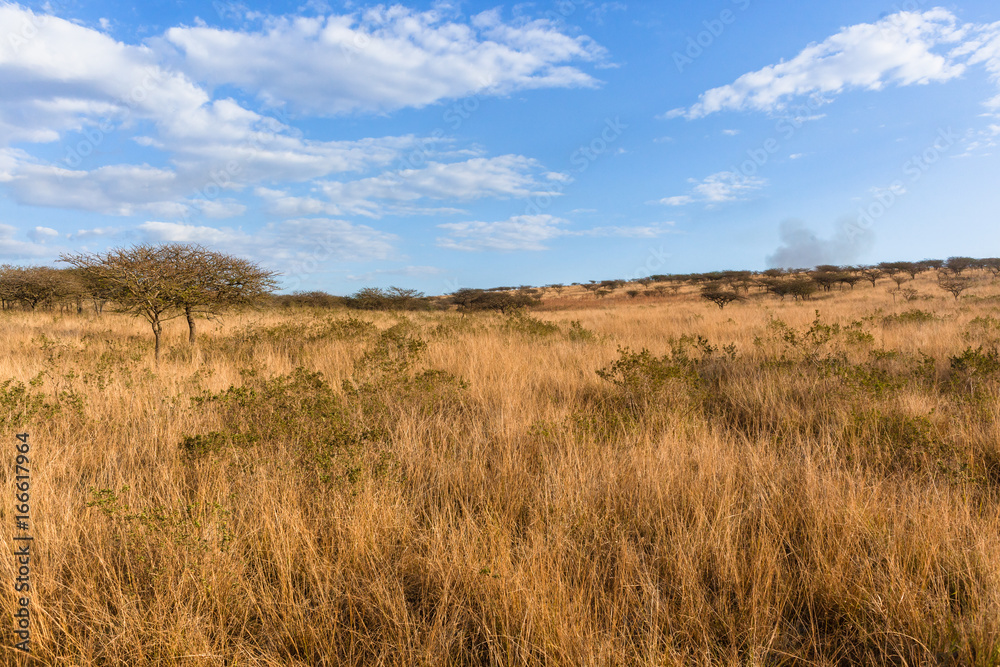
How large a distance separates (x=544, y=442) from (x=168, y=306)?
1072 centimetres

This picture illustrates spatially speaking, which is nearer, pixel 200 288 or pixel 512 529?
pixel 512 529

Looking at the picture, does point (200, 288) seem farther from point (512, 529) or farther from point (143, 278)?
point (512, 529)

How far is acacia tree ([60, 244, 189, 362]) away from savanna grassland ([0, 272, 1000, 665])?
5.36m

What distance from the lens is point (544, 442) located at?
4414 mm

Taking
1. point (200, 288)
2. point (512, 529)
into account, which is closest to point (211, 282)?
point (200, 288)

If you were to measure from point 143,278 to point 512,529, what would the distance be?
11544 mm

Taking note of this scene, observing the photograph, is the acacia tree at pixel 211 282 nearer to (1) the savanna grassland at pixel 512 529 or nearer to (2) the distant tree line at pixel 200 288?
(2) the distant tree line at pixel 200 288

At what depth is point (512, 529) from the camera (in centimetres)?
302

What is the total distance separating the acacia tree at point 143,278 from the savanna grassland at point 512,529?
211 inches

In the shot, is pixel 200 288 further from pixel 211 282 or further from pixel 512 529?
pixel 512 529

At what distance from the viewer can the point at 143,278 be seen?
10609 mm

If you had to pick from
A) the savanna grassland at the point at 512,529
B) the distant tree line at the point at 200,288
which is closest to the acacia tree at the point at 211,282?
the distant tree line at the point at 200,288

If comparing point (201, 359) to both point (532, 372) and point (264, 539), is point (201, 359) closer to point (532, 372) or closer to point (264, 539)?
point (532, 372)

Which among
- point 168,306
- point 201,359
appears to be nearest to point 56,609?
point 201,359
